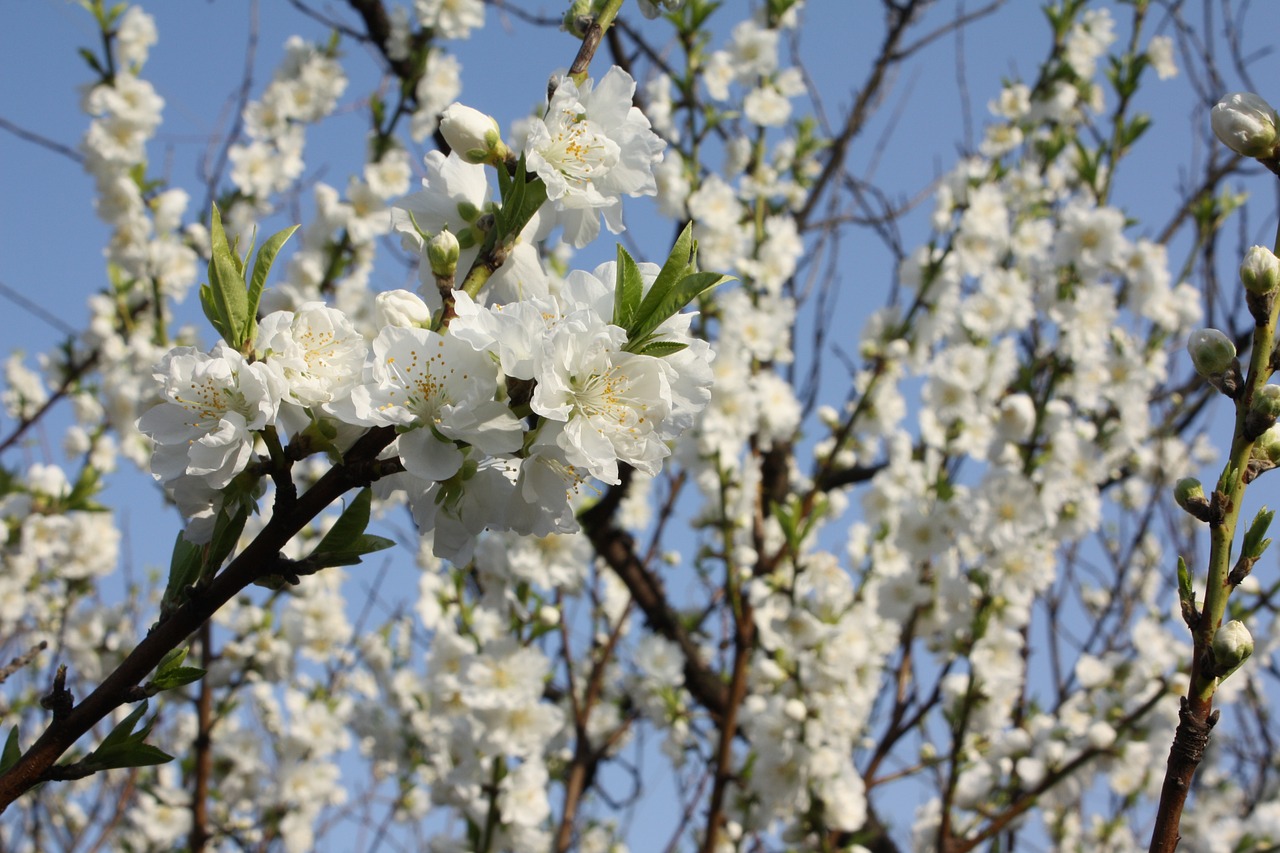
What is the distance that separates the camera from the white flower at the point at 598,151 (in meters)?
1.21

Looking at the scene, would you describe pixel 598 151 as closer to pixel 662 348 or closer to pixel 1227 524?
pixel 662 348

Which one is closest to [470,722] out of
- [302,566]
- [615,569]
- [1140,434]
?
[615,569]

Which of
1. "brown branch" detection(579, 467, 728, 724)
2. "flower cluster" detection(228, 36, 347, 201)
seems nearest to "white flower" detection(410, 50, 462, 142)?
"flower cluster" detection(228, 36, 347, 201)

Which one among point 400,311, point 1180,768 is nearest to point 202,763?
point 400,311

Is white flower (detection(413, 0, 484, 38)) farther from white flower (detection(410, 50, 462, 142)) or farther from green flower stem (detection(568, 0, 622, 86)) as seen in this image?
green flower stem (detection(568, 0, 622, 86))

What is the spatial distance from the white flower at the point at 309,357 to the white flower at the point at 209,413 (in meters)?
0.03

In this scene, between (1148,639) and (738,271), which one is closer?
(1148,639)

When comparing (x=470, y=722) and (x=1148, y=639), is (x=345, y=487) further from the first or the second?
(x=1148, y=639)

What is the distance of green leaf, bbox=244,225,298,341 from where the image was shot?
108 centimetres

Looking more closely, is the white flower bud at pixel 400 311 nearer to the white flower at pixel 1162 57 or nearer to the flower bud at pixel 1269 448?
the flower bud at pixel 1269 448

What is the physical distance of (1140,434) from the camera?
4090 millimetres

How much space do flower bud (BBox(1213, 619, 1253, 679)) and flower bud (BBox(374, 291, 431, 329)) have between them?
875 mm

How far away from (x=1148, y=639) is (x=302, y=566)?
13.3ft

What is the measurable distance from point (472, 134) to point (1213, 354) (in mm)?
884
